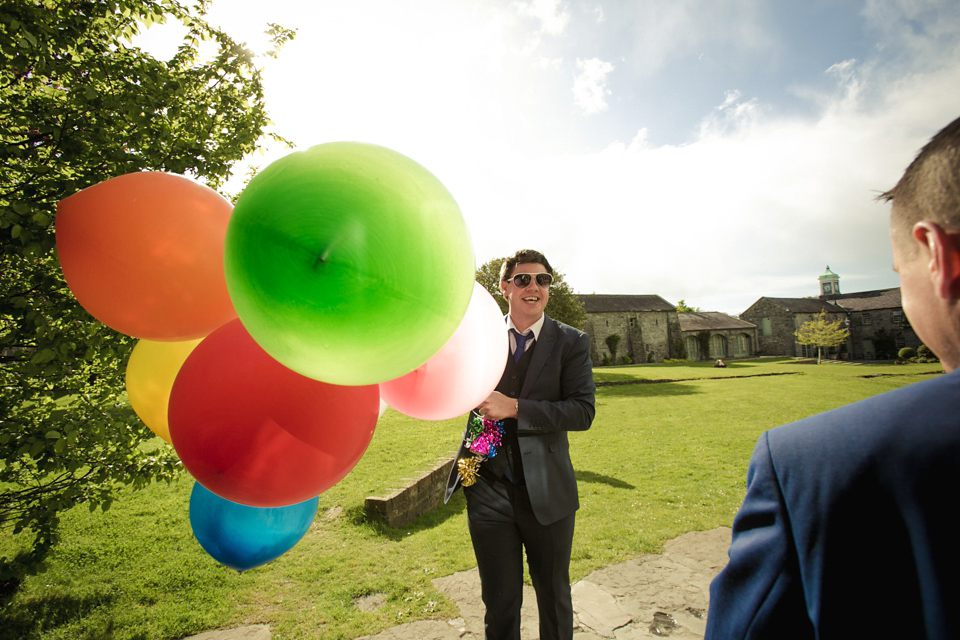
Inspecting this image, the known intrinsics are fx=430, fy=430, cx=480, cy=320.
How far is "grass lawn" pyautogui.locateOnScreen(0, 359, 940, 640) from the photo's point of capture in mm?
3742

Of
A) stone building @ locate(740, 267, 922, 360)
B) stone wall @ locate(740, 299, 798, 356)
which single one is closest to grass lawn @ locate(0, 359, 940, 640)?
stone wall @ locate(740, 299, 798, 356)

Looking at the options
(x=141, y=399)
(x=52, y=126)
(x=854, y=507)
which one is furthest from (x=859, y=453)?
(x=52, y=126)

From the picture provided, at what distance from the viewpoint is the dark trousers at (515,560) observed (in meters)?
2.51

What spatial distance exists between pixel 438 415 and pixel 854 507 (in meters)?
1.81

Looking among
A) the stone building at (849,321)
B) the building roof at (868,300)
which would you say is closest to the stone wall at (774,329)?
the stone building at (849,321)

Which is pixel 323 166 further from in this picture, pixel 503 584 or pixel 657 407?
pixel 657 407

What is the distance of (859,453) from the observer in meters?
0.67

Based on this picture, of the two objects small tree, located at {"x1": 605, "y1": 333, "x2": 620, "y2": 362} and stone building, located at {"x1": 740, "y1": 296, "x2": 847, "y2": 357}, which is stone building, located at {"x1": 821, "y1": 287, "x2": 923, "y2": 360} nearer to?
stone building, located at {"x1": 740, "y1": 296, "x2": 847, "y2": 357}

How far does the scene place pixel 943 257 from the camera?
0.76 m

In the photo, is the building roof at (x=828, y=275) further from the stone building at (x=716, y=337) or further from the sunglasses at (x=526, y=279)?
the sunglasses at (x=526, y=279)

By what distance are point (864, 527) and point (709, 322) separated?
5687cm

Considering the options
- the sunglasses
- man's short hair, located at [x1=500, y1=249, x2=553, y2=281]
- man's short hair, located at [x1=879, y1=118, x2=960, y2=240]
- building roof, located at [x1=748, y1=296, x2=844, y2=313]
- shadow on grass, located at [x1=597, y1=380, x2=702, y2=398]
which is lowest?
shadow on grass, located at [x1=597, y1=380, x2=702, y2=398]

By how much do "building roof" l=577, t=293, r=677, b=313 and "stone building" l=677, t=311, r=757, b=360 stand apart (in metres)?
3.24

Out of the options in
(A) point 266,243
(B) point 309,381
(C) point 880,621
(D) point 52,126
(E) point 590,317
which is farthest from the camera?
(E) point 590,317
